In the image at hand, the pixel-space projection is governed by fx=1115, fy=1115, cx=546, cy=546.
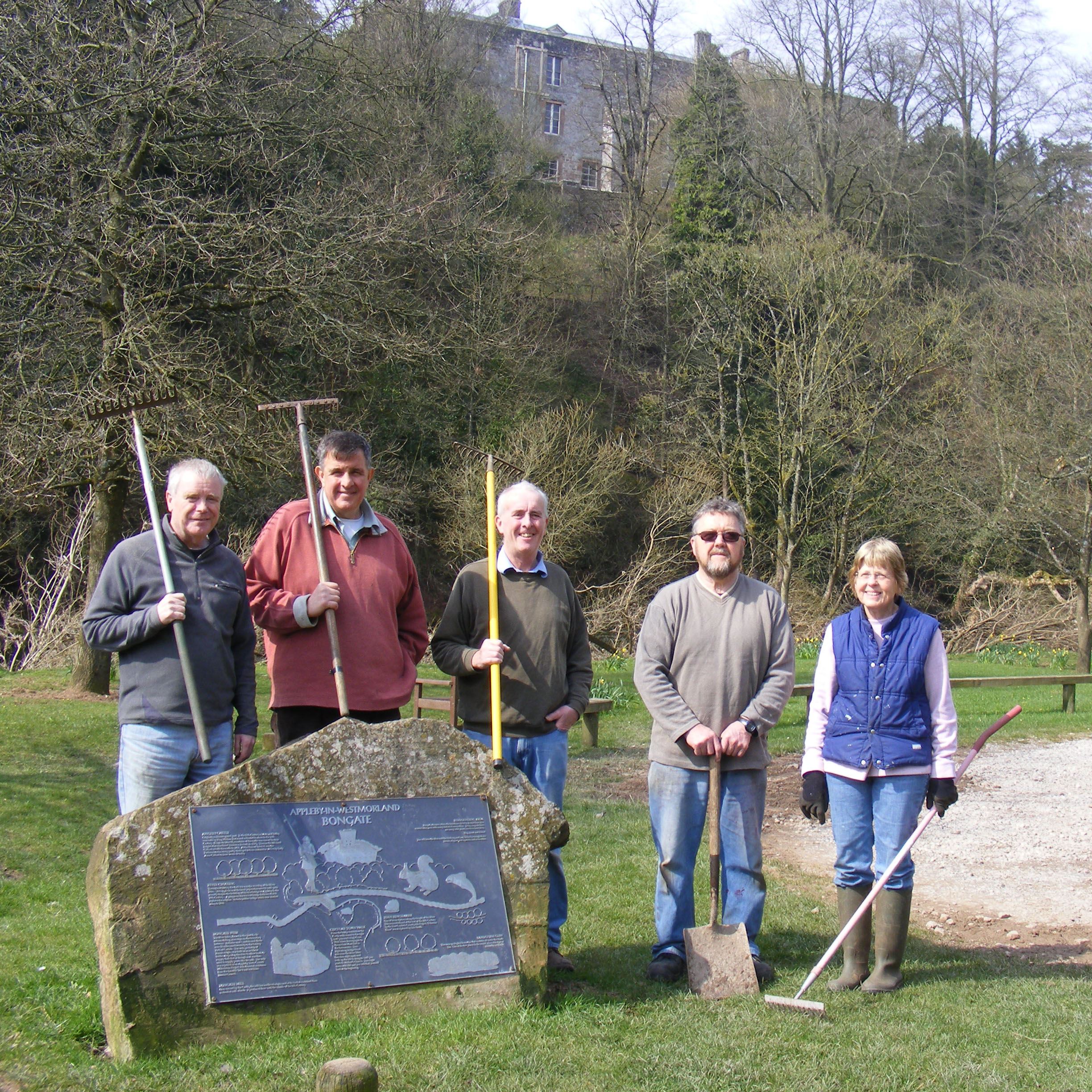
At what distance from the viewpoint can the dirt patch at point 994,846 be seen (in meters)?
5.98

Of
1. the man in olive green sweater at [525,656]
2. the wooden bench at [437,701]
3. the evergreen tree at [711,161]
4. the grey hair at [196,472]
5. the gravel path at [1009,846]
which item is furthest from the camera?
the evergreen tree at [711,161]

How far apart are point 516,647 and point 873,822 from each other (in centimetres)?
168

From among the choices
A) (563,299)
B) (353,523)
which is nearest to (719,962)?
(353,523)

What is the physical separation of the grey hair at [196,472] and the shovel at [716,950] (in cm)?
229

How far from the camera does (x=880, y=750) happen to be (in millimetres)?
4566

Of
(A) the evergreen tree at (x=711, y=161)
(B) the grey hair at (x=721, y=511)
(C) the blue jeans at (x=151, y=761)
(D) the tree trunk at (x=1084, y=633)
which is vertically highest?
(A) the evergreen tree at (x=711, y=161)

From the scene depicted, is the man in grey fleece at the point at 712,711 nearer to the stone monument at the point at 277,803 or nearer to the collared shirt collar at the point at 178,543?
the stone monument at the point at 277,803

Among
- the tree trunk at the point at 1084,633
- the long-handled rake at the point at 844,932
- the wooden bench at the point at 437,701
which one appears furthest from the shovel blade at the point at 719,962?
the tree trunk at the point at 1084,633

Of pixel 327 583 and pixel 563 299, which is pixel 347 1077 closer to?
pixel 327 583

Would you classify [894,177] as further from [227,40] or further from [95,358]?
[95,358]

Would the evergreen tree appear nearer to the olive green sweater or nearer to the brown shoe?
the olive green sweater

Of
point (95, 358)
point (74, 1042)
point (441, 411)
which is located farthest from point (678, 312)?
point (74, 1042)

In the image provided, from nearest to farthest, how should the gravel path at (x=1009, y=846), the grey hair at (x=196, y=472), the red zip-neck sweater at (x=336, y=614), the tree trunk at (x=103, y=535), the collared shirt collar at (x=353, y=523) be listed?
the grey hair at (x=196, y=472) → the red zip-neck sweater at (x=336, y=614) → the collared shirt collar at (x=353, y=523) → the gravel path at (x=1009, y=846) → the tree trunk at (x=103, y=535)

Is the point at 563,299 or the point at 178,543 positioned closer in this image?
the point at 178,543
